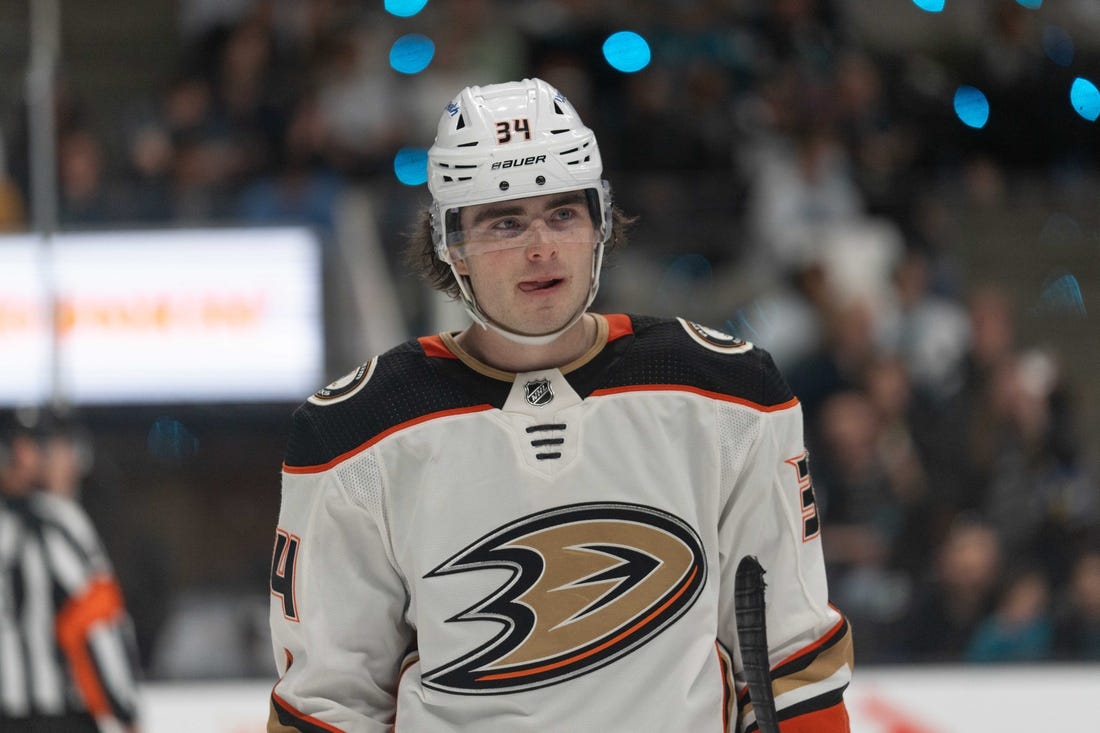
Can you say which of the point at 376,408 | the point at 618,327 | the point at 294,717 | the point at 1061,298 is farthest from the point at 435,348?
the point at 1061,298

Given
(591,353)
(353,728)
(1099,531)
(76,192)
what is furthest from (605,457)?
(76,192)

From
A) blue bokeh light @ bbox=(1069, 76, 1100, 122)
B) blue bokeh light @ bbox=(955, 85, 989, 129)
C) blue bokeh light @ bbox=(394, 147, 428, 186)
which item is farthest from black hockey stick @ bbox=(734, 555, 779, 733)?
blue bokeh light @ bbox=(955, 85, 989, 129)

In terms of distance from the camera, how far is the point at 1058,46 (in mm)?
4703

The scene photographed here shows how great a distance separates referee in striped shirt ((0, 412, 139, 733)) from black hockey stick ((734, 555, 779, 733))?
2395 millimetres

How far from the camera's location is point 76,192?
4.52 m

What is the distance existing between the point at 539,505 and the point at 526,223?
30 cm

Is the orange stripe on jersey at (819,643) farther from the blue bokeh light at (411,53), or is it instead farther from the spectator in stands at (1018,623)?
the blue bokeh light at (411,53)

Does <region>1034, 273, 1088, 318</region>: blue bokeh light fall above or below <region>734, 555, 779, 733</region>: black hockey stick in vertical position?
above

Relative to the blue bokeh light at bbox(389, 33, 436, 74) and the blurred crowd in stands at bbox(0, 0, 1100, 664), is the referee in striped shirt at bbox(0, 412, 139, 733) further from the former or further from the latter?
the blue bokeh light at bbox(389, 33, 436, 74)

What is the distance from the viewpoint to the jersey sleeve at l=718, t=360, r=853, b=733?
5.32 feet

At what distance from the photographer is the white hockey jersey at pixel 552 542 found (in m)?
A: 1.58

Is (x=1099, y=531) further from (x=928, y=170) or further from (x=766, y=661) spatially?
(x=766, y=661)

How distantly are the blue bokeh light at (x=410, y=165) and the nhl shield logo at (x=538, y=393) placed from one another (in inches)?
141

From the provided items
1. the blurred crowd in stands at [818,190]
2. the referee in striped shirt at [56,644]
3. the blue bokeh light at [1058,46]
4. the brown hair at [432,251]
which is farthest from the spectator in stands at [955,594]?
the brown hair at [432,251]
